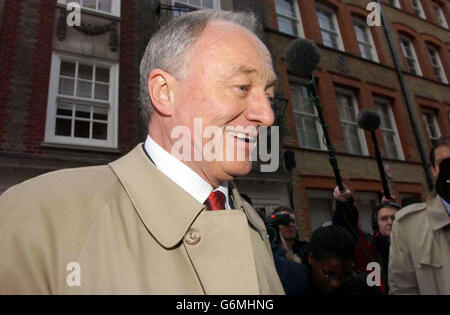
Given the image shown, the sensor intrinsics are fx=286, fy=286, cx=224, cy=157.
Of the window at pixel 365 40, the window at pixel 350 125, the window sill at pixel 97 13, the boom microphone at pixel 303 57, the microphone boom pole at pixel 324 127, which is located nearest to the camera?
the microphone boom pole at pixel 324 127

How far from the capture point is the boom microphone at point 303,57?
306 centimetres

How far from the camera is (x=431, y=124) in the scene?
12203mm

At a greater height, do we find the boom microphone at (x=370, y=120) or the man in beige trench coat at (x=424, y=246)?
the boom microphone at (x=370, y=120)

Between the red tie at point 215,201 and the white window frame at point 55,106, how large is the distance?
539 centimetres

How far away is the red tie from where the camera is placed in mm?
1103

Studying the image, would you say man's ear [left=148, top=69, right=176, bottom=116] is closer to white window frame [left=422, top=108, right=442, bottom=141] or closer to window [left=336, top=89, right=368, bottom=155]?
window [left=336, top=89, right=368, bottom=155]

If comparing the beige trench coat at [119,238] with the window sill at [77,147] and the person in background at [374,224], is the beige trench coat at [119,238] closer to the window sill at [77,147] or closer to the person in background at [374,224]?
the person in background at [374,224]

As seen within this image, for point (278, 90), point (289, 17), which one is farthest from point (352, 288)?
point (289, 17)

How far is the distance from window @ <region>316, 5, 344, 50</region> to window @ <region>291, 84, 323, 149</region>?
8.91 ft

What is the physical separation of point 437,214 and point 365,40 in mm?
11733

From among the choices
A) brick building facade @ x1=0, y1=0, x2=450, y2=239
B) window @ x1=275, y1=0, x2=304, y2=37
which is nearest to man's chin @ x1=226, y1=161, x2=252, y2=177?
brick building facade @ x1=0, y1=0, x2=450, y2=239

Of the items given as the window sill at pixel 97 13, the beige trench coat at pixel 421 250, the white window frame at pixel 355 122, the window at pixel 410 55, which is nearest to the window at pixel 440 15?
the window at pixel 410 55

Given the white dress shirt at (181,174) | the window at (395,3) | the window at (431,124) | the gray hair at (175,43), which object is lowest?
the white dress shirt at (181,174)
